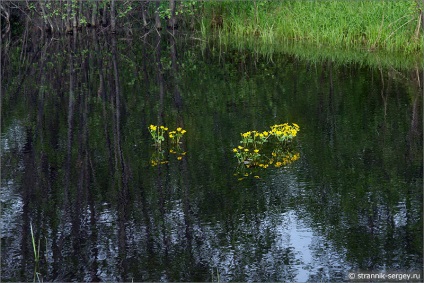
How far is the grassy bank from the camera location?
1892 centimetres

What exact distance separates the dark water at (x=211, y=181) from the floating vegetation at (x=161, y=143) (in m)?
0.10

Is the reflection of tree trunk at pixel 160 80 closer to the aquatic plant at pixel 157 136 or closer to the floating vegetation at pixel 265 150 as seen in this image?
the aquatic plant at pixel 157 136

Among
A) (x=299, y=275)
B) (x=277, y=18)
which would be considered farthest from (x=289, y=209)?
(x=277, y=18)

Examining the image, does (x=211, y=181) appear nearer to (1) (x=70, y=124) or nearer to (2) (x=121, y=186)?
(2) (x=121, y=186)

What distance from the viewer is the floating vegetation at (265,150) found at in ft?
33.9

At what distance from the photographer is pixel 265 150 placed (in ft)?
36.2

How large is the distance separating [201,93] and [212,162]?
5.08 metres

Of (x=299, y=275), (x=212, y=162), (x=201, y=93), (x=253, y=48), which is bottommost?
(x=299, y=275)

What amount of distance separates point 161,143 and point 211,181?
2127 millimetres

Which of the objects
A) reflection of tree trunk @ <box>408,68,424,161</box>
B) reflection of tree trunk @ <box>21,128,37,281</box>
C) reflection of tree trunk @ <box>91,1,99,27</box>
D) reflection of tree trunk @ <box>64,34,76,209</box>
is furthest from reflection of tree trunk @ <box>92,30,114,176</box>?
reflection of tree trunk @ <box>408,68,424,161</box>

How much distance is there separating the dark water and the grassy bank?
2.30 meters

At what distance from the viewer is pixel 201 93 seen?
15.3 m

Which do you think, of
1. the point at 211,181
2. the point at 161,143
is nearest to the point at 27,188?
the point at 211,181

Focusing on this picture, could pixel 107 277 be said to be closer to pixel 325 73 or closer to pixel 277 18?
pixel 325 73
